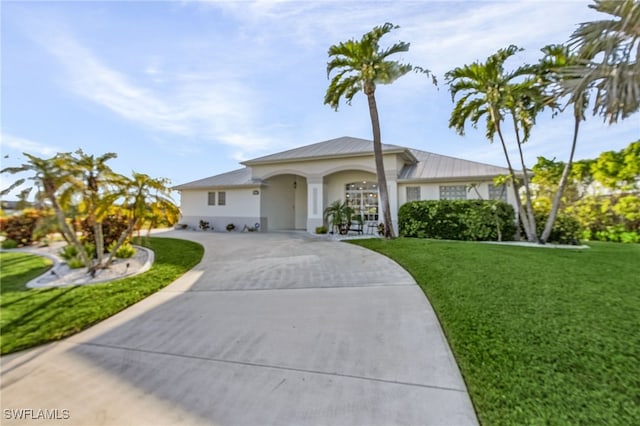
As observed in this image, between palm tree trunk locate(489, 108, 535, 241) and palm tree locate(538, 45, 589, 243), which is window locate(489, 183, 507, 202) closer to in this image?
palm tree trunk locate(489, 108, 535, 241)

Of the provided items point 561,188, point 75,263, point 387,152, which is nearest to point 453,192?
point 387,152

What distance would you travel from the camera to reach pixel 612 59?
708 cm

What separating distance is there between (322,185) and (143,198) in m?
10.1

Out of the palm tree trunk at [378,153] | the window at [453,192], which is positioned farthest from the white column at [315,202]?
the window at [453,192]

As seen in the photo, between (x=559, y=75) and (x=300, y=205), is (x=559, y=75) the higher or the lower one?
the higher one

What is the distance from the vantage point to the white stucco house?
14320 millimetres

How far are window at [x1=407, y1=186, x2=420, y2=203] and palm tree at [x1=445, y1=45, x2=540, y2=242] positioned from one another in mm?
4010

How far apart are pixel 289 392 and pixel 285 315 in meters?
1.82

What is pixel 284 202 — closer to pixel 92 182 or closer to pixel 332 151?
pixel 332 151

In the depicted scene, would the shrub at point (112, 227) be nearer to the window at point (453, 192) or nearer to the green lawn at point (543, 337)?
the green lawn at point (543, 337)

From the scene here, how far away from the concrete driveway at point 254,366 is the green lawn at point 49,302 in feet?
0.86

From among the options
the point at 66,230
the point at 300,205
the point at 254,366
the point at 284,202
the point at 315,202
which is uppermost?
the point at 284,202

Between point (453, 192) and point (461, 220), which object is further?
point (453, 192)

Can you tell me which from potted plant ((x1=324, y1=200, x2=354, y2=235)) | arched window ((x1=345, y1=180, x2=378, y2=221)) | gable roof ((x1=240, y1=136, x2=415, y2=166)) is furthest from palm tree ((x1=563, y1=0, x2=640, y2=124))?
arched window ((x1=345, y1=180, x2=378, y2=221))
